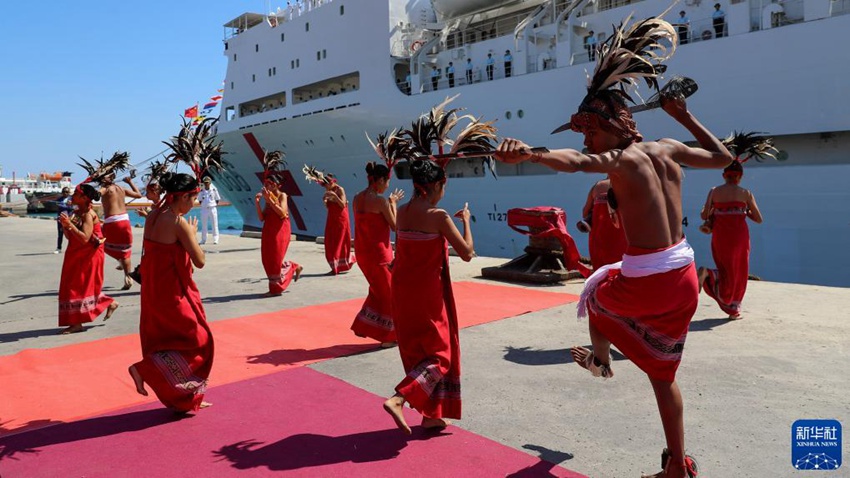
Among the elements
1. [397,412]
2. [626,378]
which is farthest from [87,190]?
[626,378]

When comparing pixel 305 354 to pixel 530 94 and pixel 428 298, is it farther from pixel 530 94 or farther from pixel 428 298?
pixel 530 94

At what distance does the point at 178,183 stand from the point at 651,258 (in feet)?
8.45

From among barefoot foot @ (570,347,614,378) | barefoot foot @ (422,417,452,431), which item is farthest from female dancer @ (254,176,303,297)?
barefoot foot @ (570,347,614,378)

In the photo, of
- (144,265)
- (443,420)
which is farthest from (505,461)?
(144,265)

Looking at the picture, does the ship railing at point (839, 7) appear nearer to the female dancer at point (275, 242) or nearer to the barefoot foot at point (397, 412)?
the female dancer at point (275, 242)

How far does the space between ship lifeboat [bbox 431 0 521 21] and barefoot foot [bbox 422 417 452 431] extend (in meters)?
15.7

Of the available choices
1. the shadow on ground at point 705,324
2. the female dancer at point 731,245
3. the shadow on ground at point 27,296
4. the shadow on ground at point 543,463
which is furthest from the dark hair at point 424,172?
the shadow on ground at point 27,296

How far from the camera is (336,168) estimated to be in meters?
19.5

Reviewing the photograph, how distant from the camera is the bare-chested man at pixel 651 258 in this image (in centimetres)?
239

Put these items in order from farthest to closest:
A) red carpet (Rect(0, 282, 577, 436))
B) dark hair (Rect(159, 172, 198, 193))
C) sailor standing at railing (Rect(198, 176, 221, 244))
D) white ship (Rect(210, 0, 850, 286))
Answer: sailor standing at railing (Rect(198, 176, 221, 244)) → white ship (Rect(210, 0, 850, 286)) → red carpet (Rect(0, 282, 577, 436)) → dark hair (Rect(159, 172, 198, 193))

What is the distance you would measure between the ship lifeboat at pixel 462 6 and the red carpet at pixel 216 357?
12361mm

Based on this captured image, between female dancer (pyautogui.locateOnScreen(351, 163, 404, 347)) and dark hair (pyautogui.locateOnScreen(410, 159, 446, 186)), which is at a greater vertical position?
dark hair (pyautogui.locateOnScreen(410, 159, 446, 186))

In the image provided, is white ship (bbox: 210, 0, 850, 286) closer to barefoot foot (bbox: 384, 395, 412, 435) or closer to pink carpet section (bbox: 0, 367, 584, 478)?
pink carpet section (bbox: 0, 367, 584, 478)

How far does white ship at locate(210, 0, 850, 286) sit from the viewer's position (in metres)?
10.3
